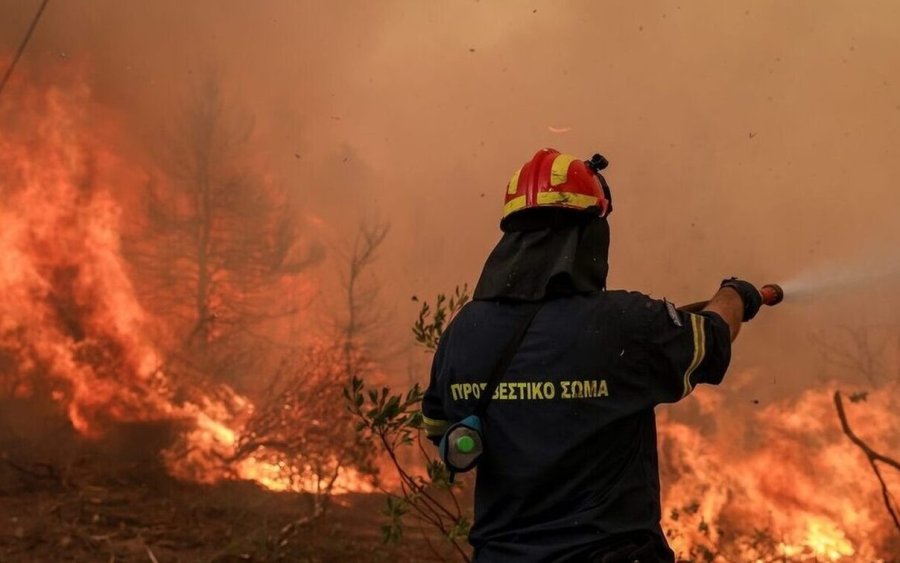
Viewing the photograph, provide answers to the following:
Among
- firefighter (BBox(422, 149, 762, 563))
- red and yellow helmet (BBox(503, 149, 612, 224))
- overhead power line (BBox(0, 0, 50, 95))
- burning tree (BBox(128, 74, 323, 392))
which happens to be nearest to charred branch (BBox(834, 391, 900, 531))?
firefighter (BBox(422, 149, 762, 563))

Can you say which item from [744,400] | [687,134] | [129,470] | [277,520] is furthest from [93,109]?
[744,400]

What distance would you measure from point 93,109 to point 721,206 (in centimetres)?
427

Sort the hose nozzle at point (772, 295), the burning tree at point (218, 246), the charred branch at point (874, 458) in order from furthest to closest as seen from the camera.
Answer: the burning tree at point (218, 246) → the charred branch at point (874, 458) → the hose nozzle at point (772, 295)

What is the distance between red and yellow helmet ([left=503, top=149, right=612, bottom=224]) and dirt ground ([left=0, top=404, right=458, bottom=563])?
8.44 ft

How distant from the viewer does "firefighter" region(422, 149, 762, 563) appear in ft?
4.87

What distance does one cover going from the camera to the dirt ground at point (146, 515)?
3.89m

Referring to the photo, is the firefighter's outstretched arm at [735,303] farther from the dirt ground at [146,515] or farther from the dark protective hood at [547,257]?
the dirt ground at [146,515]

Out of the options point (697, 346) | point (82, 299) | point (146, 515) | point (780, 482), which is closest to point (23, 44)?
point (82, 299)

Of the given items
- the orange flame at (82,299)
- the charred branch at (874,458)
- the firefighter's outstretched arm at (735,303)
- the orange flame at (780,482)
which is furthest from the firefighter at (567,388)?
the orange flame at (82,299)

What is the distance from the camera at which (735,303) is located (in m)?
1.79

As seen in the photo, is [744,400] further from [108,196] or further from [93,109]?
[93,109]

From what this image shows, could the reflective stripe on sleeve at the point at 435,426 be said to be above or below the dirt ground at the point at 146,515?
above

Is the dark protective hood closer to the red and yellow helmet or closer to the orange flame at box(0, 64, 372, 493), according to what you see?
the red and yellow helmet

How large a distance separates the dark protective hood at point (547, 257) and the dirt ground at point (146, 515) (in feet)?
8.24
